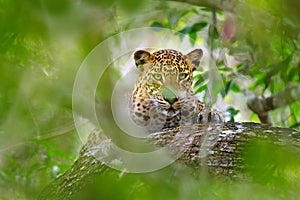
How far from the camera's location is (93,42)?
3.15ft

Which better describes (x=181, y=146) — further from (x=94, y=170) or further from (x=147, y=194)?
(x=147, y=194)

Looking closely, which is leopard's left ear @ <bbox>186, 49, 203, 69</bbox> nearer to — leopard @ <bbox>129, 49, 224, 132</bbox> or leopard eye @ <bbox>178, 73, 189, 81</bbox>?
leopard @ <bbox>129, 49, 224, 132</bbox>

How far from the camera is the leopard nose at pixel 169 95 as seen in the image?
11.4ft

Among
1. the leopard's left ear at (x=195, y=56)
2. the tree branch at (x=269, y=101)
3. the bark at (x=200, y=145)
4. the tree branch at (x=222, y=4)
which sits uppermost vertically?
the tree branch at (x=222, y=4)

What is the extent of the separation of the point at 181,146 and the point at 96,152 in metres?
0.45

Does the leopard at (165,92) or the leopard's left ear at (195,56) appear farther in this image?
the leopard's left ear at (195,56)

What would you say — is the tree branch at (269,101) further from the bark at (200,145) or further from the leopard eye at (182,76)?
the bark at (200,145)

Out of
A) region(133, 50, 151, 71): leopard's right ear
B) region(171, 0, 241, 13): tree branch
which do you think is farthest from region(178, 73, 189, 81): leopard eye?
region(171, 0, 241, 13): tree branch

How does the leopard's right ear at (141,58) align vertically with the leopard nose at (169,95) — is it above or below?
above

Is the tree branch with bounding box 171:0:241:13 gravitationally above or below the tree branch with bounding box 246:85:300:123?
above

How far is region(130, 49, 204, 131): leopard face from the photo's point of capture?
11.8ft

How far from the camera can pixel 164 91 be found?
3.62m

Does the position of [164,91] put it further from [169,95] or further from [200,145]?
[200,145]

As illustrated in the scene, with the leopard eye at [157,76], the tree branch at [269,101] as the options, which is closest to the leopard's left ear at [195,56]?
the leopard eye at [157,76]
